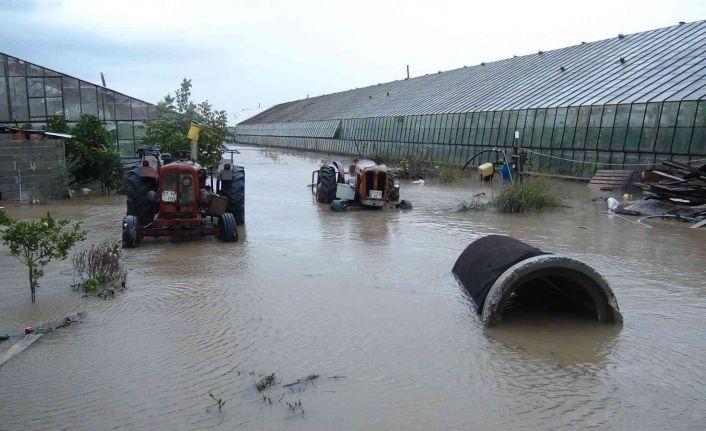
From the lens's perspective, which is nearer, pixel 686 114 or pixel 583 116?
pixel 686 114

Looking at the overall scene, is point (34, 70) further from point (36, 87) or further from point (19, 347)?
point (19, 347)

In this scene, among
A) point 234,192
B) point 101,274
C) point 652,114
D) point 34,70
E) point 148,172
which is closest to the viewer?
point 101,274

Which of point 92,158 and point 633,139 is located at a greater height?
point 633,139

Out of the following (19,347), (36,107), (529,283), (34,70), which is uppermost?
(34,70)

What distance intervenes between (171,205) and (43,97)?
15.0m

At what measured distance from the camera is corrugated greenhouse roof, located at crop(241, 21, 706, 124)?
70.9 feet

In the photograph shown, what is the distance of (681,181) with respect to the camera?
14.4m

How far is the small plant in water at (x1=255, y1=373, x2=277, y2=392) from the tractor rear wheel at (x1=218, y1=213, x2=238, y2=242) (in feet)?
19.5

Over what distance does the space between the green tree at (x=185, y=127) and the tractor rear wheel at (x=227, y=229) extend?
862 cm

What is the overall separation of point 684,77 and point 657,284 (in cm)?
1589

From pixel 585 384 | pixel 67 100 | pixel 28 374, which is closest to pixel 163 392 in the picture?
pixel 28 374

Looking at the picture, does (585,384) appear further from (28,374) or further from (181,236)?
(181,236)

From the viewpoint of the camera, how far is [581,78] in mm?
27078

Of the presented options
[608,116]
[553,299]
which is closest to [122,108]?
[608,116]
